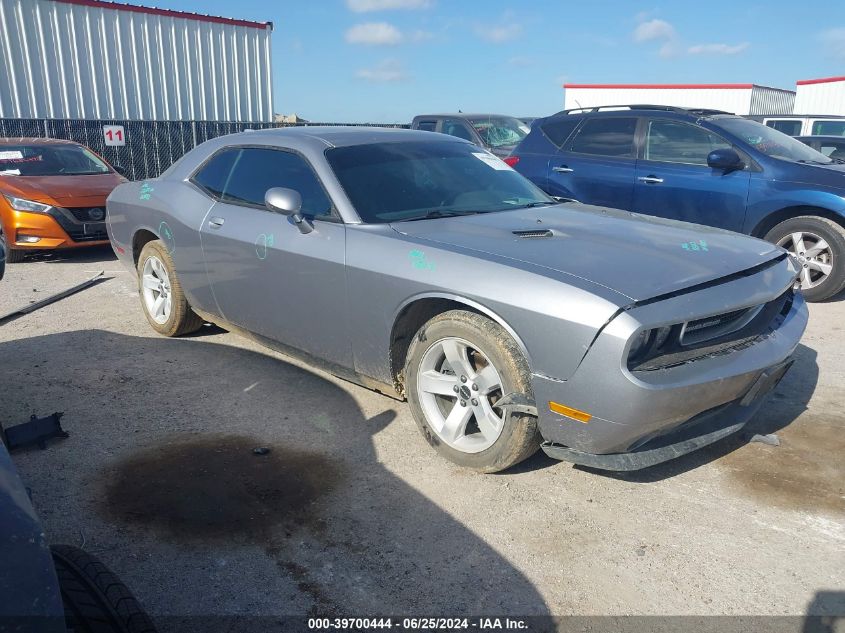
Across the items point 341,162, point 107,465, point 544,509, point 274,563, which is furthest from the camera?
point 341,162

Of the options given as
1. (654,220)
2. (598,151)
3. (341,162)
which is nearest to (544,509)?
(654,220)

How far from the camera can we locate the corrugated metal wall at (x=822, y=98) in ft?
84.4

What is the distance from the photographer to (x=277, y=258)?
4.11 meters

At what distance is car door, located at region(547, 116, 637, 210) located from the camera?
23.7 feet

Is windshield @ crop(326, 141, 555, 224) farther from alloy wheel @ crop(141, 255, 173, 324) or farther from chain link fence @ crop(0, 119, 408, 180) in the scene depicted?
chain link fence @ crop(0, 119, 408, 180)

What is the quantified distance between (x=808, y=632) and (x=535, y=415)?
1230mm

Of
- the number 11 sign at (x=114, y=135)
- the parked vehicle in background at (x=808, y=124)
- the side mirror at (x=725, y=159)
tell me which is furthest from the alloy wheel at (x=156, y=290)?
the parked vehicle in background at (x=808, y=124)

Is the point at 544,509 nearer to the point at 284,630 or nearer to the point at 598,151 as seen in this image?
the point at 284,630

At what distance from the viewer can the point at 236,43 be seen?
1945cm

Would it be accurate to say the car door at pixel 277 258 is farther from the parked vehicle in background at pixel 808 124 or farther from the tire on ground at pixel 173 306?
the parked vehicle in background at pixel 808 124

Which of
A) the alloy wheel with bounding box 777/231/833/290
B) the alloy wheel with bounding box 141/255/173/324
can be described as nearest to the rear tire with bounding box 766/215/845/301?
the alloy wheel with bounding box 777/231/833/290

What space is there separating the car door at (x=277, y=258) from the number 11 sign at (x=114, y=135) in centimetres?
1094

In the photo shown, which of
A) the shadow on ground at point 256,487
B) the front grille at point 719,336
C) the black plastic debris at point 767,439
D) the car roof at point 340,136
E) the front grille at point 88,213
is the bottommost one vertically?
the shadow on ground at point 256,487

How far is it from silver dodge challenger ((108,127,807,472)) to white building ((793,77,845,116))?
2613 centimetres
